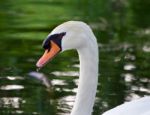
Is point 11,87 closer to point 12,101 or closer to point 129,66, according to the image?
point 12,101

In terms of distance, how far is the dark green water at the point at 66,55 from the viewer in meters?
7.86

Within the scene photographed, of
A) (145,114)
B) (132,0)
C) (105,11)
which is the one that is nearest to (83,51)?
(145,114)

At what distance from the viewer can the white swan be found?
5.11 metres

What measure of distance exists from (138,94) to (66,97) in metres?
0.85

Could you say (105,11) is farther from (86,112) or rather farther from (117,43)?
(86,112)

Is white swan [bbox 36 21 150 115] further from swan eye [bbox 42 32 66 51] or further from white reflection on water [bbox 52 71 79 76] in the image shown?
white reflection on water [bbox 52 71 79 76]

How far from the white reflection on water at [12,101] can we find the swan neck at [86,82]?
2241 millimetres

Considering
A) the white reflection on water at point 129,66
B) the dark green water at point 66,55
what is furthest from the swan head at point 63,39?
the white reflection on water at point 129,66

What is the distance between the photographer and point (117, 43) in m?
11.3

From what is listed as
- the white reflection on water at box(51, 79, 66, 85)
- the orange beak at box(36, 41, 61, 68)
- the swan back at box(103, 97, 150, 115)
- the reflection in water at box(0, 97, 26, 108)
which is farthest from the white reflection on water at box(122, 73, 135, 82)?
the orange beak at box(36, 41, 61, 68)

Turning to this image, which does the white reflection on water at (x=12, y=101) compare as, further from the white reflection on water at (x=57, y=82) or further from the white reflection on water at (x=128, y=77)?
the white reflection on water at (x=128, y=77)

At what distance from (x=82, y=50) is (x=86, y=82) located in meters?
0.25

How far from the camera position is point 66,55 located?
1036cm

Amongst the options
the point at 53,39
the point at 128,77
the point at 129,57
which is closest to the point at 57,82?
the point at 128,77
